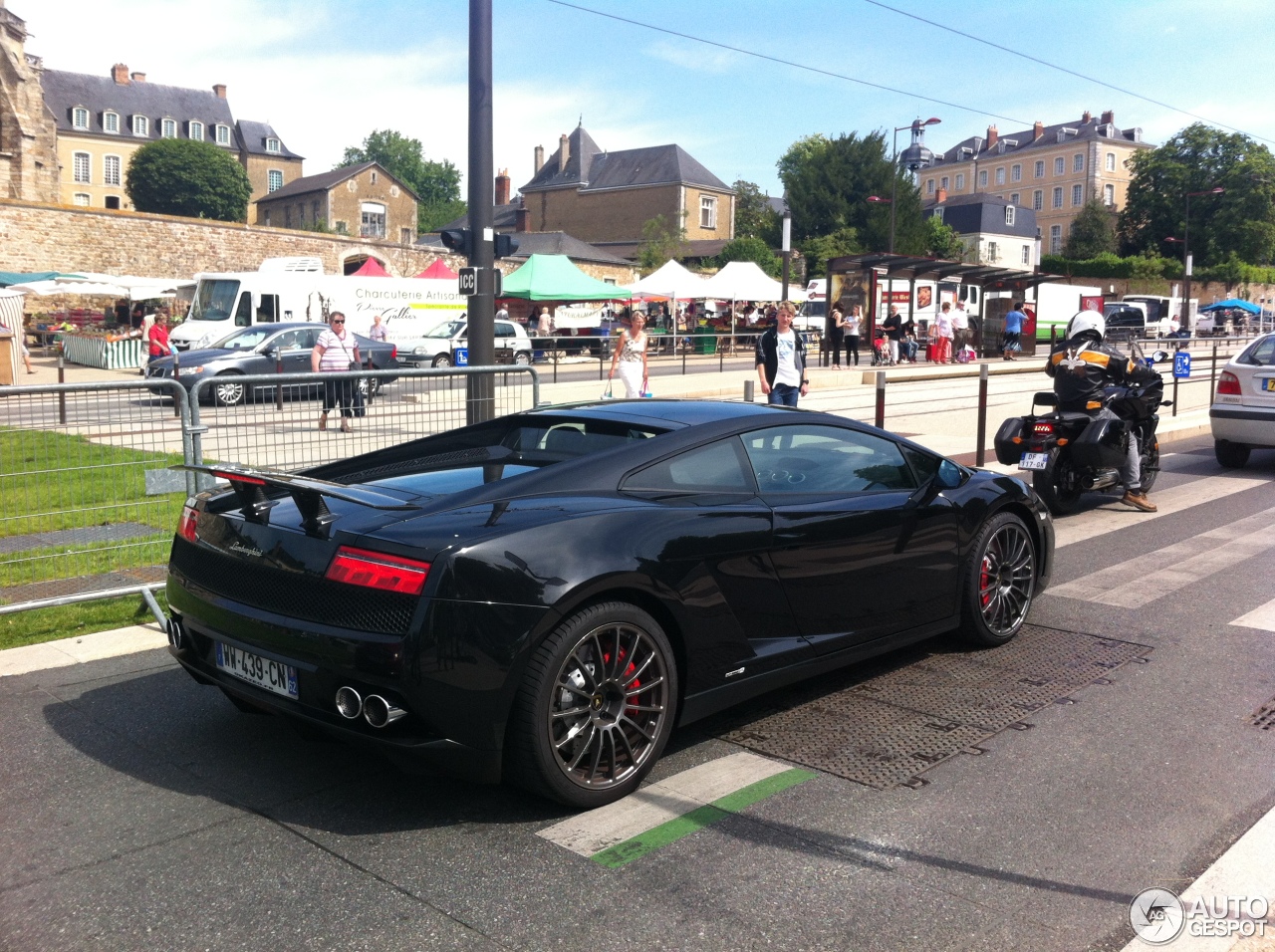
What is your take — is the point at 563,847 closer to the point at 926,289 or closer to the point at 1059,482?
the point at 1059,482

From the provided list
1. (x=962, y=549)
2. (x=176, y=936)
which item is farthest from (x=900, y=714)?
(x=176, y=936)

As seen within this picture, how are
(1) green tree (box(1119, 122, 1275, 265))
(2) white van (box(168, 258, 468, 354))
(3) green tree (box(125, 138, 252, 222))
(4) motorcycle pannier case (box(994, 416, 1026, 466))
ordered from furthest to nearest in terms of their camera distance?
(3) green tree (box(125, 138, 252, 222))
(1) green tree (box(1119, 122, 1275, 265))
(2) white van (box(168, 258, 468, 354))
(4) motorcycle pannier case (box(994, 416, 1026, 466))

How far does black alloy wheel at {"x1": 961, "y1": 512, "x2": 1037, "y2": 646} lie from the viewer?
5.59m

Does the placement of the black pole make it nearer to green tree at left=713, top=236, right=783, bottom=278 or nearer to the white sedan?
the white sedan

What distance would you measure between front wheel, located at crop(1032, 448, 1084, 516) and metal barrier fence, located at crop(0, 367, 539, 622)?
5206 millimetres

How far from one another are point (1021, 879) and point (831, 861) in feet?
1.81

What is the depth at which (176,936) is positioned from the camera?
3070mm

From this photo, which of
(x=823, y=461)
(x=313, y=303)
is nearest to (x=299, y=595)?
(x=823, y=461)

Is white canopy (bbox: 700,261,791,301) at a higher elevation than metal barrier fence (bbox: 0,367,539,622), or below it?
higher

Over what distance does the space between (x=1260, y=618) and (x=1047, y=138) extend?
4768 inches

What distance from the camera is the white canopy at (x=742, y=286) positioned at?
36.3m

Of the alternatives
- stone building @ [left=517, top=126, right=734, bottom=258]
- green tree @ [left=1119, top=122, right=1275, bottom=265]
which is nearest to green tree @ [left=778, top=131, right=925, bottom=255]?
stone building @ [left=517, top=126, right=734, bottom=258]

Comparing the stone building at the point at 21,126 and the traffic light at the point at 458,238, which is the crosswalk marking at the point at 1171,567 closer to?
the traffic light at the point at 458,238

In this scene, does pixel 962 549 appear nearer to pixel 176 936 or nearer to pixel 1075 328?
pixel 176 936
